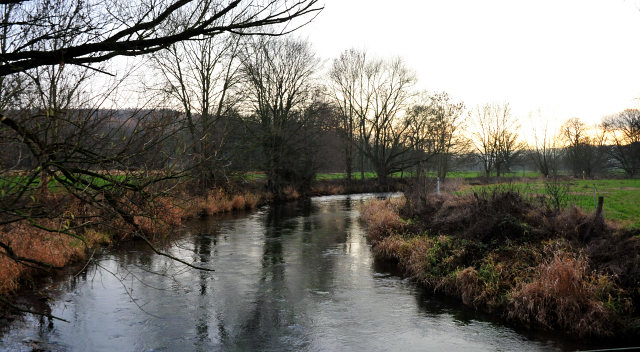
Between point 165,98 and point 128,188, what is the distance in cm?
140

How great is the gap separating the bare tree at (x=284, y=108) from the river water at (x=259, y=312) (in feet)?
59.3

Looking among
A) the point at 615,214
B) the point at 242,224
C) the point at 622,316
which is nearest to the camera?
the point at 622,316

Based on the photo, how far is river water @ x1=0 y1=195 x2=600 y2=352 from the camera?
7.16 metres

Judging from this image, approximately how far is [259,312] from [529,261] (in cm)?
591

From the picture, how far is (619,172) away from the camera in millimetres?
45812

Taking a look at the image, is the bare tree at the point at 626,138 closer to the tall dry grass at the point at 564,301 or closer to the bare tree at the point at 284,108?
the bare tree at the point at 284,108

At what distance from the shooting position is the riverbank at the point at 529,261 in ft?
25.3

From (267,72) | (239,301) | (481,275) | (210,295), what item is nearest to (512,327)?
(481,275)

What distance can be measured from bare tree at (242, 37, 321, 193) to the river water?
1806 cm

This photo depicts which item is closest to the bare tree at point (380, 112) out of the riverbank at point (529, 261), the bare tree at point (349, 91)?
the bare tree at point (349, 91)

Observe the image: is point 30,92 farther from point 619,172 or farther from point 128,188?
point 619,172

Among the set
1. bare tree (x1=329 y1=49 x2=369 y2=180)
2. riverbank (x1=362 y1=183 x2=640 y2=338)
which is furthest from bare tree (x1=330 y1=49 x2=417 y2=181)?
riverbank (x1=362 y1=183 x2=640 y2=338)

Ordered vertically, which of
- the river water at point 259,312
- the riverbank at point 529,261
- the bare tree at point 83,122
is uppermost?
the bare tree at point 83,122

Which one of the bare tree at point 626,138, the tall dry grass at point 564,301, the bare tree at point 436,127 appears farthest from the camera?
the bare tree at point 626,138
